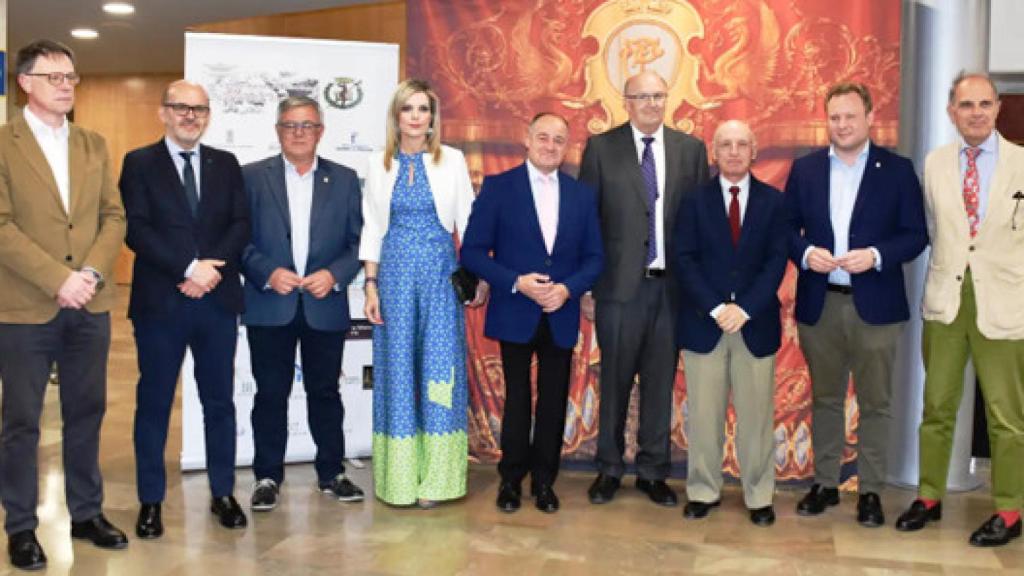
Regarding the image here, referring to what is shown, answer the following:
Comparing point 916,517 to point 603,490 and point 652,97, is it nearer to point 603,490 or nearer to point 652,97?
point 603,490

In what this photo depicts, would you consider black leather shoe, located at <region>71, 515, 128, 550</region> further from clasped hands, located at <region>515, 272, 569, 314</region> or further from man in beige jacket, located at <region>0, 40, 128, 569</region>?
clasped hands, located at <region>515, 272, 569, 314</region>

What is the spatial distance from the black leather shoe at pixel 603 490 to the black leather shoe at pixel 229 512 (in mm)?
1447

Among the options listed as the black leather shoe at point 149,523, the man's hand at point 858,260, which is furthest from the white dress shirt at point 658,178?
the black leather shoe at point 149,523

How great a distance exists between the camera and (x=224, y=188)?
4.00m

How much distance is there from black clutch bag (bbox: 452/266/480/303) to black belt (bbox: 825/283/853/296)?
4.65ft

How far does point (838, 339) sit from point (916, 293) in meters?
0.88

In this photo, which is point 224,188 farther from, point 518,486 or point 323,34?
point 323,34

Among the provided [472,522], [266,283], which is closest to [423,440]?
[472,522]

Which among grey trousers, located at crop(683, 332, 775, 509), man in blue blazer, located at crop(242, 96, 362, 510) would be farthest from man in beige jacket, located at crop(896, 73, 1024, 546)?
man in blue blazer, located at crop(242, 96, 362, 510)

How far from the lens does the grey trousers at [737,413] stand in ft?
13.6

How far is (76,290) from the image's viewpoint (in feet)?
11.3

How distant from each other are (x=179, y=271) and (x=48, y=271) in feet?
1.62

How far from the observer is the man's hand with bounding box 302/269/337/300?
4230 mm

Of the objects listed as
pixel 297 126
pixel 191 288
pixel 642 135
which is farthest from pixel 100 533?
pixel 642 135
